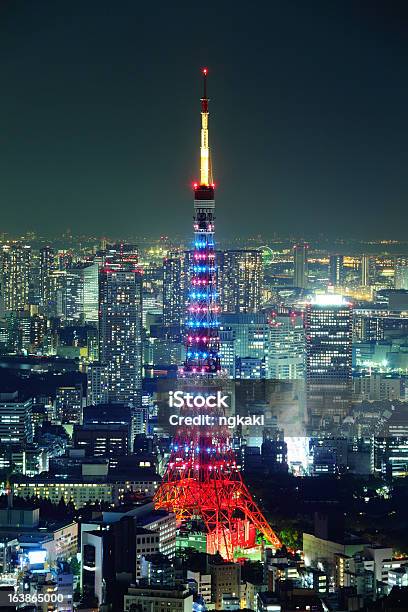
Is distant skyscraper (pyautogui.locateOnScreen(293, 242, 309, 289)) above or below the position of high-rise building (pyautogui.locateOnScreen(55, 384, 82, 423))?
above

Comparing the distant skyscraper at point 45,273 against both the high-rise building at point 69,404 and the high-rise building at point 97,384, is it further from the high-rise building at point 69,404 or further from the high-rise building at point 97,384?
the high-rise building at point 69,404

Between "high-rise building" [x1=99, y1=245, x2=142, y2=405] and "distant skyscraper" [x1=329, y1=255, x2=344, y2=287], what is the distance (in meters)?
2.10

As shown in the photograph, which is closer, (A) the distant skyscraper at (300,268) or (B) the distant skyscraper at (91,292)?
(A) the distant skyscraper at (300,268)

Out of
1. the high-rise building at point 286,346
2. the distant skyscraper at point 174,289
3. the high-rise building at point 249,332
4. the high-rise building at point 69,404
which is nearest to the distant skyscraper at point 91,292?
the distant skyscraper at point 174,289

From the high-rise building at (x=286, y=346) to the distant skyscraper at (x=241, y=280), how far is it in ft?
1.36

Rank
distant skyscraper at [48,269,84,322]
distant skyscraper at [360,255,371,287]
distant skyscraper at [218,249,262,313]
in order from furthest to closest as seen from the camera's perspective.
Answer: distant skyscraper at [48,269,84,322] → distant skyscraper at [360,255,371,287] → distant skyscraper at [218,249,262,313]

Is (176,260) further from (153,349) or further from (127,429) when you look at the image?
(127,429)

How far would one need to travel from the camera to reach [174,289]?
21.2 m

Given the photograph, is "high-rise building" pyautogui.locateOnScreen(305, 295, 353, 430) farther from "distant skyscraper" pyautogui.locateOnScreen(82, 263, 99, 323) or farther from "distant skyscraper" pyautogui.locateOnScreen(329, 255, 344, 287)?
"distant skyscraper" pyautogui.locateOnScreen(82, 263, 99, 323)

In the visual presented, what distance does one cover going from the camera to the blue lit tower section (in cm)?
1407

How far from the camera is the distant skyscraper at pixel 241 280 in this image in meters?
20.7

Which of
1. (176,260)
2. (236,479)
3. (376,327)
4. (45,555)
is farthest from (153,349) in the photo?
(45,555)

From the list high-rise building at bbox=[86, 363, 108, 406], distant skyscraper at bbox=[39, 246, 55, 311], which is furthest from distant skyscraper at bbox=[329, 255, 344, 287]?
distant skyscraper at bbox=[39, 246, 55, 311]

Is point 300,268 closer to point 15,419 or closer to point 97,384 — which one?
point 97,384
